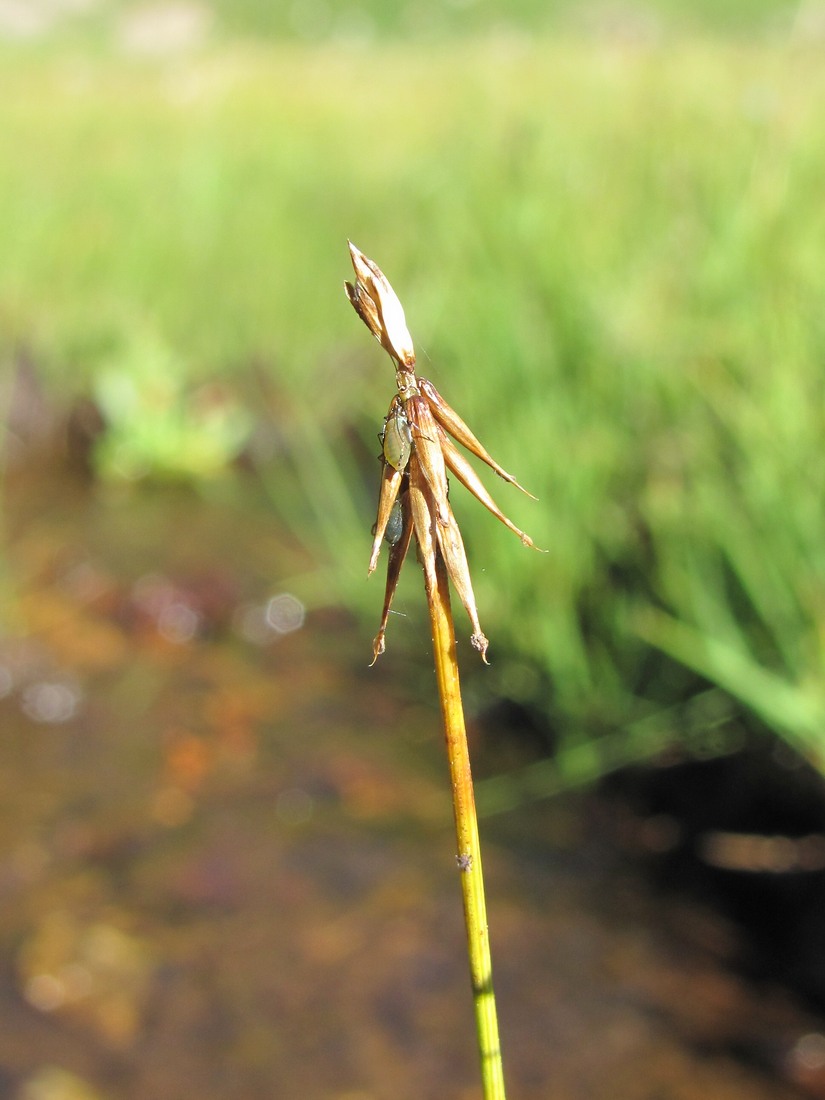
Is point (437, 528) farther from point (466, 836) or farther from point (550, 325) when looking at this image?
point (550, 325)

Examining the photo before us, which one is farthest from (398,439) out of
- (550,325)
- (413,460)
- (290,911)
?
(550,325)

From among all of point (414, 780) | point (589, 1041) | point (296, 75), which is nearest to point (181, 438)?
point (414, 780)

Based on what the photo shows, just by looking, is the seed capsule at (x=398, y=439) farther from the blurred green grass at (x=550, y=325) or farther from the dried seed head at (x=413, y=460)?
the blurred green grass at (x=550, y=325)

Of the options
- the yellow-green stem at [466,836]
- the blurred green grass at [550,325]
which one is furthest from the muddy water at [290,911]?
the yellow-green stem at [466,836]

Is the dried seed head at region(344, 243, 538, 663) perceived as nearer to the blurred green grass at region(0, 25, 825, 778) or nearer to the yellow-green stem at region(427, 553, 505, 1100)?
the yellow-green stem at region(427, 553, 505, 1100)

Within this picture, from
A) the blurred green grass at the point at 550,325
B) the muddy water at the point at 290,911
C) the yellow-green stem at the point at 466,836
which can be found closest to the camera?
the yellow-green stem at the point at 466,836

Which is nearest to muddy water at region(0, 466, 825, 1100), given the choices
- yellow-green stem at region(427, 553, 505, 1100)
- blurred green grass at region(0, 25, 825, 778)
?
blurred green grass at region(0, 25, 825, 778)
